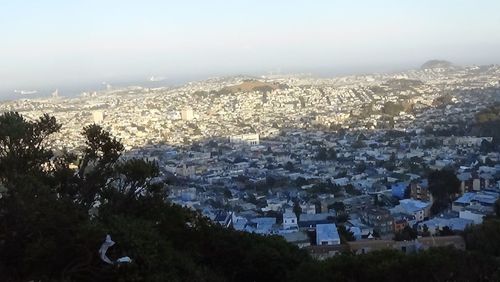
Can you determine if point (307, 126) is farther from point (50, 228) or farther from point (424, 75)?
point (424, 75)

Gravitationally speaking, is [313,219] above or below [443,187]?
above

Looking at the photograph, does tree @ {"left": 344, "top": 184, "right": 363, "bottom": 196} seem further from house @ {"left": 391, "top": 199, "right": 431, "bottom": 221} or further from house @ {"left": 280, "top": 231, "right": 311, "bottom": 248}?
house @ {"left": 280, "top": 231, "right": 311, "bottom": 248}

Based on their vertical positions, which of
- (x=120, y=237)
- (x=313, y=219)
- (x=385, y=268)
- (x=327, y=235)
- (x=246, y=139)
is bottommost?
(x=246, y=139)

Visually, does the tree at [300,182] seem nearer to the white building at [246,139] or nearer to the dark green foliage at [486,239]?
the dark green foliage at [486,239]

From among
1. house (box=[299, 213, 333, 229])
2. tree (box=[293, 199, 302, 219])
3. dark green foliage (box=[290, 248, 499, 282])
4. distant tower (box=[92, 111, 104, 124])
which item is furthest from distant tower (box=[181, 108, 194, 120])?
dark green foliage (box=[290, 248, 499, 282])

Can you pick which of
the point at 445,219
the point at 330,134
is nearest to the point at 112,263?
the point at 445,219

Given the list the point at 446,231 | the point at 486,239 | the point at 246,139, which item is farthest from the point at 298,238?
A: the point at 246,139

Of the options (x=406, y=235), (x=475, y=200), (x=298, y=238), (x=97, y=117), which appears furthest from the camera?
(x=97, y=117)

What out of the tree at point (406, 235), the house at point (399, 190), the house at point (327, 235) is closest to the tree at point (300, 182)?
the house at point (399, 190)

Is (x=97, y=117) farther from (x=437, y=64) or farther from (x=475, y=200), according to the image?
(x=437, y=64)
